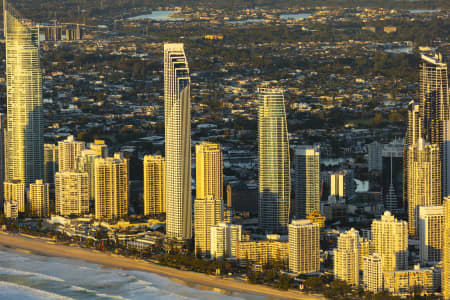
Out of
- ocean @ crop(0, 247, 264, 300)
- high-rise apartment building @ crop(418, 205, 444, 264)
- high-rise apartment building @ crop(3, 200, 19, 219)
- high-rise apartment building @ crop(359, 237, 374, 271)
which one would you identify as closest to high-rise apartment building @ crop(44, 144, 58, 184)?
high-rise apartment building @ crop(3, 200, 19, 219)

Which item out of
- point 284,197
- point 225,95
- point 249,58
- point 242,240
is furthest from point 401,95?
point 242,240

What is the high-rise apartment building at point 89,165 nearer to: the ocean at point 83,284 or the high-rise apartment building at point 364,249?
the ocean at point 83,284

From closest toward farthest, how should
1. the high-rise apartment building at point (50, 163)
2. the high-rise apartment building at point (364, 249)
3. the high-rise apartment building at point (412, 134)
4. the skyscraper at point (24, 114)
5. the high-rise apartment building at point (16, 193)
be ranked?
the high-rise apartment building at point (364, 249) → the high-rise apartment building at point (412, 134) → the high-rise apartment building at point (16, 193) → the skyscraper at point (24, 114) → the high-rise apartment building at point (50, 163)

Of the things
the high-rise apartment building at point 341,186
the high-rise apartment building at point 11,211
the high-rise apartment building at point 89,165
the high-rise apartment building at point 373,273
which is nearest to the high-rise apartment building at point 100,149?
the high-rise apartment building at point 89,165

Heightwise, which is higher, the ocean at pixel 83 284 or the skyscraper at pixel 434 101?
the skyscraper at pixel 434 101

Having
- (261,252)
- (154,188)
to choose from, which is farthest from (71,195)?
(261,252)

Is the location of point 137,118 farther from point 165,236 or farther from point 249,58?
point 165,236

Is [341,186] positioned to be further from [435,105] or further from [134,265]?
[134,265]
